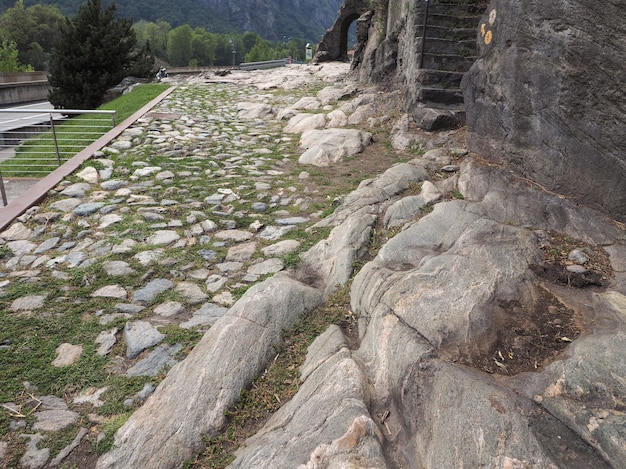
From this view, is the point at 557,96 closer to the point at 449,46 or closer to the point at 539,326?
the point at 539,326

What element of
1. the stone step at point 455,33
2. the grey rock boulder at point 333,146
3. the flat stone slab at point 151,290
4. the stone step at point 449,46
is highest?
the stone step at point 455,33

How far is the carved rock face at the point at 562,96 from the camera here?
3.93 m

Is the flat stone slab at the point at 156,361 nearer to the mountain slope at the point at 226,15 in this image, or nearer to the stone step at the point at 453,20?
the stone step at the point at 453,20

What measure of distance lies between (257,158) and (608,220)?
243 inches

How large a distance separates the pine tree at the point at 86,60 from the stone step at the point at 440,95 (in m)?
17.0

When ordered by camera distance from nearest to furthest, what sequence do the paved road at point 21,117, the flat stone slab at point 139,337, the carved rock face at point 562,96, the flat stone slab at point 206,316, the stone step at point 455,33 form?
1. the flat stone slab at point 139,337
2. the carved rock face at point 562,96
3. the flat stone slab at point 206,316
4. the paved road at point 21,117
5. the stone step at point 455,33

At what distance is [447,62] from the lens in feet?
28.8

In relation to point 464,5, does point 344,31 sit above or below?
above

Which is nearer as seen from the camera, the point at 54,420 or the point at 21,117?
the point at 54,420

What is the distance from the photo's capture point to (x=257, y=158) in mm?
8789

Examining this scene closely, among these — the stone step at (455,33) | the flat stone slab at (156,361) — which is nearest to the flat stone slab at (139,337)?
the flat stone slab at (156,361)

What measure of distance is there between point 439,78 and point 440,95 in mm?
405

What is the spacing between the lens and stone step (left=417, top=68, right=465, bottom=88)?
8.62 metres

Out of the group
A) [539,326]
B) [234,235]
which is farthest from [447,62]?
[539,326]
